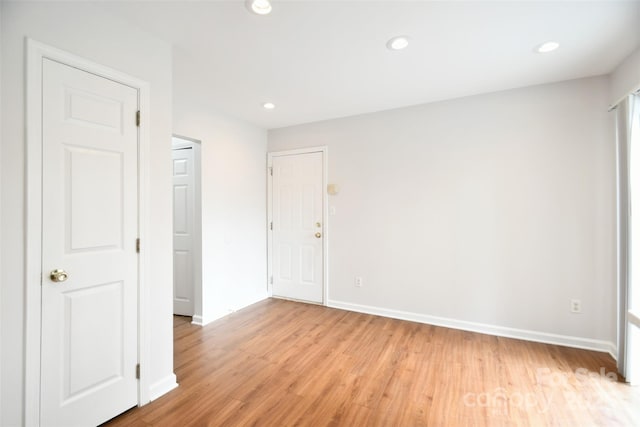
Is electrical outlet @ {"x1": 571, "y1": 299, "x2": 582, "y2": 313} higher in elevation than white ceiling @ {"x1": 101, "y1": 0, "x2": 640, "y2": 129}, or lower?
Answer: lower

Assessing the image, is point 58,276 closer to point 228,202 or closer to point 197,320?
point 197,320

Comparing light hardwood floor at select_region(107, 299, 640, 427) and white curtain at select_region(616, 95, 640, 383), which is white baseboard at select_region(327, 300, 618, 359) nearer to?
light hardwood floor at select_region(107, 299, 640, 427)

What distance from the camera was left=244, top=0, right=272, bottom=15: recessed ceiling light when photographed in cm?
160

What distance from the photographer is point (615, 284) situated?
2467mm

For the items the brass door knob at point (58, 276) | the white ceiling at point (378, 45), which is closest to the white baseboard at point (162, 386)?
the brass door knob at point (58, 276)

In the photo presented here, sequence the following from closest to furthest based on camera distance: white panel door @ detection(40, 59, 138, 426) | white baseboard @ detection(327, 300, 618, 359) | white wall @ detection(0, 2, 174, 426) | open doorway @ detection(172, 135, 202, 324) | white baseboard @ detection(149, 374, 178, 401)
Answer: white wall @ detection(0, 2, 174, 426), white panel door @ detection(40, 59, 138, 426), white baseboard @ detection(149, 374, 178, 401), white baseboard @ detection(327, 300, 618, 359), open doorway @ detection(172, 135, 202, 324)

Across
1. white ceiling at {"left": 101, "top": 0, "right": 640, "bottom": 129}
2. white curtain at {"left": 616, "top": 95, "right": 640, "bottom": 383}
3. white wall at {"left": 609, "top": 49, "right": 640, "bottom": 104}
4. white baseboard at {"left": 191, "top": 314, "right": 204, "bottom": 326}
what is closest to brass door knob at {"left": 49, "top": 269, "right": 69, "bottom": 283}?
white ceiling at {"left": 101, "top": 0, "right": 640, "bottom": 129}

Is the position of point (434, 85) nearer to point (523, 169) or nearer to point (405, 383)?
point (523, 169)

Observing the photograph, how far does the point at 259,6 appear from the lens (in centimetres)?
163

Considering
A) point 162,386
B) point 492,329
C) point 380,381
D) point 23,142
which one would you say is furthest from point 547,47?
point 162,386

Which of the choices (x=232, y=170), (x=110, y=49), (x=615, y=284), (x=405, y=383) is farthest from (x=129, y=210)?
(x=615, y=284)

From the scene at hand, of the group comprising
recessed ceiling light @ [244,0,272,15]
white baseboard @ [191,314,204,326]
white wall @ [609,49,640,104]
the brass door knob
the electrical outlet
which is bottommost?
white baseboard @ [191,314,204,326]

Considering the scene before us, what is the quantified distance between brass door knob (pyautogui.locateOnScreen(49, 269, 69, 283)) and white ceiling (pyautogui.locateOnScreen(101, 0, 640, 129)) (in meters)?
1.57

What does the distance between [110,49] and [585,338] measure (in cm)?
449
